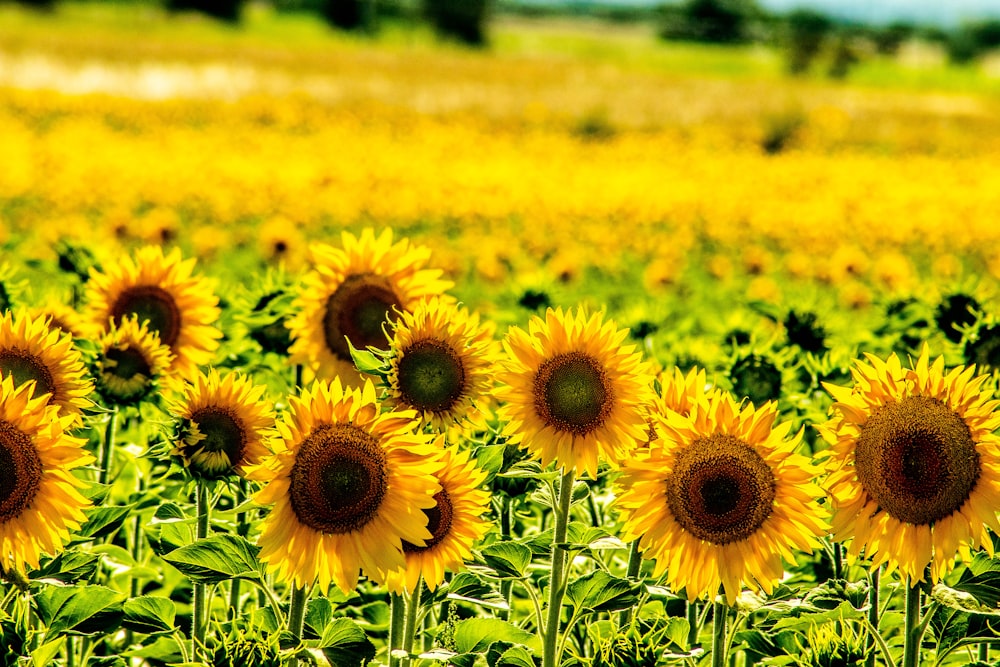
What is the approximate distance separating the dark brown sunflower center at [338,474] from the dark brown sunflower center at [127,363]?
0.99 m

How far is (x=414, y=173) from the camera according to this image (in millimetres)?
12727

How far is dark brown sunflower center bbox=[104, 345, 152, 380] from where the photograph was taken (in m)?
2.95

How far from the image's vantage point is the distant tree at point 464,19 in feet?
197

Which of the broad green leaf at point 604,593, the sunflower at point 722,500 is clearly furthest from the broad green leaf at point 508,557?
the sunflower at point 722,500

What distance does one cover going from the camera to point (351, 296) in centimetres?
310

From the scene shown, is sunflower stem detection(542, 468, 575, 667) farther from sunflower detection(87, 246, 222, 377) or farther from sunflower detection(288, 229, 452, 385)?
sunflower detection(87, 246, 222, 377)

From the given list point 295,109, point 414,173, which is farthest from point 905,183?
point 295,109

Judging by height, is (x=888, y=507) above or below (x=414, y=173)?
below

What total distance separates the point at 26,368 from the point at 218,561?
687 mm

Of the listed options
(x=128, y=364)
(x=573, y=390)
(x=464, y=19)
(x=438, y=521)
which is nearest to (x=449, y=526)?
(x=438, y=521)

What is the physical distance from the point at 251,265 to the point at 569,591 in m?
4.63

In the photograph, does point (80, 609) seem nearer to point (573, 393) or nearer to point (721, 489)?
point (573, 393)

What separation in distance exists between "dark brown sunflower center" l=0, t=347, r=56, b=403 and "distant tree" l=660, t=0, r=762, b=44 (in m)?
67.6

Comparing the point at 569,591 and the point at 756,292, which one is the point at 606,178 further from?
the point at 569,591
